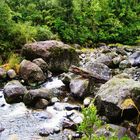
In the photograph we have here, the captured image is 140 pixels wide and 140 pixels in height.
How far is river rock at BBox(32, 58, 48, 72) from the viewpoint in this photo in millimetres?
17725

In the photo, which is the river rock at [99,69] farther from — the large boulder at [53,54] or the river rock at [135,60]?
the river rock at [135,60]

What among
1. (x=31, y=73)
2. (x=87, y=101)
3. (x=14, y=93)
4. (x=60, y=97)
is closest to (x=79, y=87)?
(x=60, y=97)

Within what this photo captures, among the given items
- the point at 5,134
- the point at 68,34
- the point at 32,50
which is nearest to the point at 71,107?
the point at 5,134

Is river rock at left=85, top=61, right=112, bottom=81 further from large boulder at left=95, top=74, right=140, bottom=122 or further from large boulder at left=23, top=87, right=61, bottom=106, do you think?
large boulder at left=95, top=74, right=140, bottom=122

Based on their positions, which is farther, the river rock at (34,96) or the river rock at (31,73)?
the river rock at (31,73)

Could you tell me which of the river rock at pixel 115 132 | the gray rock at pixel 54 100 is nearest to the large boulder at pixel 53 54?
the gray rock at pixel 54 100

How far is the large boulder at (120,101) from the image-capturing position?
1118cm

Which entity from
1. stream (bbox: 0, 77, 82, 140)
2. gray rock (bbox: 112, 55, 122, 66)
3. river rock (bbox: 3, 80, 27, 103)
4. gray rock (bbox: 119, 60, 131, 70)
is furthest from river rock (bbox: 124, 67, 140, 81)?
river rock (bbox: 3, 80, 27, 103)

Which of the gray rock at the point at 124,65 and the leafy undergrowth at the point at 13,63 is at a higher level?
the leafy undergrowth at the point at 13,63

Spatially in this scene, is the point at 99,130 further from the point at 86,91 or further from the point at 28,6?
the point at 28,6

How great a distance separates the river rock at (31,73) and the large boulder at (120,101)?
5.28 m

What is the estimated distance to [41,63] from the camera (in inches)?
699

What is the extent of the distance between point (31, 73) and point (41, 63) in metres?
1.31

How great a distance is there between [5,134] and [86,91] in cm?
447
